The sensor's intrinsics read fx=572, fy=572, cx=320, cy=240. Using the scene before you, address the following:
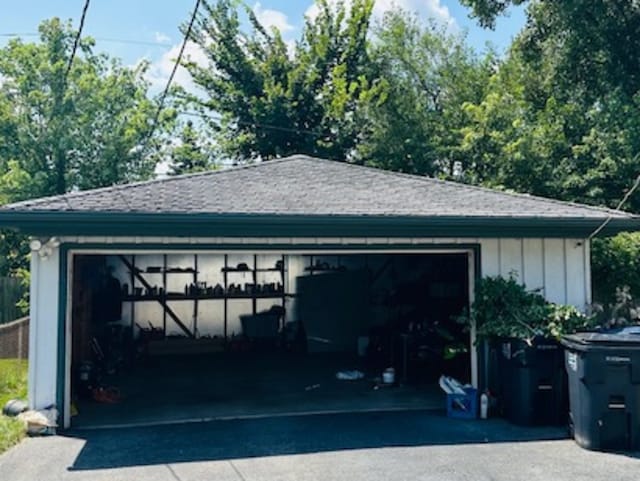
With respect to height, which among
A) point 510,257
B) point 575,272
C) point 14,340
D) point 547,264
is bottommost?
point 14,340

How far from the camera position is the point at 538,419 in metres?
6.71

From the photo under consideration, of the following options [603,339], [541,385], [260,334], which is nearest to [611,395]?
[603,339]

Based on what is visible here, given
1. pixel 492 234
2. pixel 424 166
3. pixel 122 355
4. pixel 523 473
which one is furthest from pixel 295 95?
pixel 523 473

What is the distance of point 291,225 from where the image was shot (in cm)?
695

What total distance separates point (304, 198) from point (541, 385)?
3.73m

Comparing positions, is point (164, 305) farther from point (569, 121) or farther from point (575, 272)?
point (569, 121)

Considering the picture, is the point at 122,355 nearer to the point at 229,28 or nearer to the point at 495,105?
the point at 495,105

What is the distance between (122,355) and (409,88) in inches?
556

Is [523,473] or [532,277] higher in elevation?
[532,277]

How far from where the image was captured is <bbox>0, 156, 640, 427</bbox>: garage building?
6781 millimetres

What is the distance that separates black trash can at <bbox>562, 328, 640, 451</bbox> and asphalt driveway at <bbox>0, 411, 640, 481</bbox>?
0.61ft

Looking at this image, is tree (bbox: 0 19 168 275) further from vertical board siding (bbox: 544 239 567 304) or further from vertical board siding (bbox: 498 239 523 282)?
vertical board siding (bbox: 544 239 567 304)

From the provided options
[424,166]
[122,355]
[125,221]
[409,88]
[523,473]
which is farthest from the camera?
[409,88]

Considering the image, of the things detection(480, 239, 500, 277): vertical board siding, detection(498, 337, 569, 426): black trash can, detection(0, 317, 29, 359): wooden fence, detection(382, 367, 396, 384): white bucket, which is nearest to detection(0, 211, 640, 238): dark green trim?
Result: detection(480, 239, 500, 277): vertical board siding
